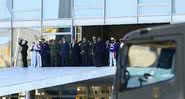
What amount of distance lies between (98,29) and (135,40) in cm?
2488

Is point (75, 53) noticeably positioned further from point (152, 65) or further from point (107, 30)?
point (152, 65)

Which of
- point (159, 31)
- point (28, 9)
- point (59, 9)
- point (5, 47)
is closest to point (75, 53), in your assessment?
point (59, 9)

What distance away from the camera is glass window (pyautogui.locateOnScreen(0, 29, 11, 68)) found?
107ft

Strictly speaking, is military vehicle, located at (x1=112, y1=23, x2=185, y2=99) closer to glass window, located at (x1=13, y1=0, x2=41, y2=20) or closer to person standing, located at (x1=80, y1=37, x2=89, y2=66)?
person standing, located at (x1=80, y1=37, x2=89, y2=66)

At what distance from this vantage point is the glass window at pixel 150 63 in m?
6.20

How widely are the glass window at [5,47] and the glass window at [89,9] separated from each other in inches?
173

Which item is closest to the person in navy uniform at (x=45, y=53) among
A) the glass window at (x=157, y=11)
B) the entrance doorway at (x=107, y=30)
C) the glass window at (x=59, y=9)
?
the entrance doorway at (x=107, y=30)

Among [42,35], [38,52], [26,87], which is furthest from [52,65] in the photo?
[26,87]

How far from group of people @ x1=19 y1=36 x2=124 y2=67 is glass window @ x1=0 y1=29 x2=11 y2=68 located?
16.9ft

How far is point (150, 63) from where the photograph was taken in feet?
21.5

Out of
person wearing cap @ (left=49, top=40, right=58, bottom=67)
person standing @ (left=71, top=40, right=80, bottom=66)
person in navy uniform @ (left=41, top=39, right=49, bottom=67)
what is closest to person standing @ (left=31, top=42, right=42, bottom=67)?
person in navy uniform @ (left=41, top=39, right=49, bottom=67)

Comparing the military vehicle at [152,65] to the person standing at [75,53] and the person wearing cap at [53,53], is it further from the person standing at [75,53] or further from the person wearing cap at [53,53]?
the person wearing cap at [53,53]

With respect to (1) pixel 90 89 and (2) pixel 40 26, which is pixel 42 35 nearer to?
(2) pixel 40 26

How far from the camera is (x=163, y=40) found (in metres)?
6.28
